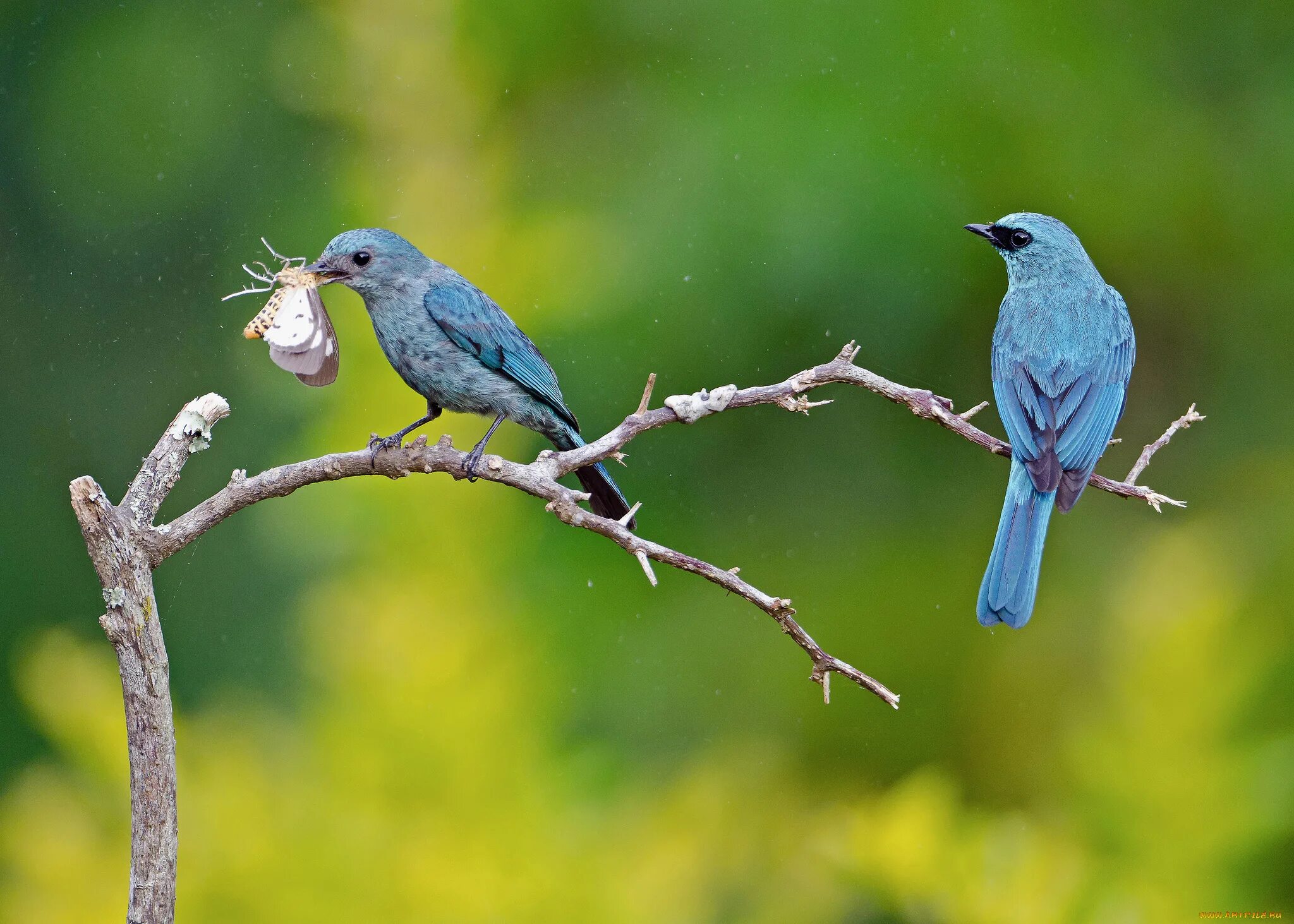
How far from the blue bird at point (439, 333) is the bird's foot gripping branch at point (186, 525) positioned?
20.8 inches

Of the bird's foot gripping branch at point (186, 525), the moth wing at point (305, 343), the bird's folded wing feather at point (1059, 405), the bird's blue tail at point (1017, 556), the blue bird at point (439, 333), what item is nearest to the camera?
the bird's foot gripping branch at point (186, 525)

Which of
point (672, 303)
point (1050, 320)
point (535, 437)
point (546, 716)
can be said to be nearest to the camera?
point (1050, 320)

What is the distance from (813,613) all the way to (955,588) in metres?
0.63

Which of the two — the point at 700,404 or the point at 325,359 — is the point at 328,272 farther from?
the point at 700,404

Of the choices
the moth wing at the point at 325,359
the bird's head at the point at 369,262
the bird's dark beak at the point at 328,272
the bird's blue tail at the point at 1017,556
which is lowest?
the bird's blue tail at the point at 1017,556

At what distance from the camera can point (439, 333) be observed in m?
3.45

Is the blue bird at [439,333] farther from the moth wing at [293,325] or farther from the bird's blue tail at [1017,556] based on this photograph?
the bird's blue tail at [1017,556]

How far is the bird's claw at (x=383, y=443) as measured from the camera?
307 cm

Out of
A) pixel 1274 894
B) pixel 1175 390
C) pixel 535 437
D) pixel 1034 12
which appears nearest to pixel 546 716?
pixel 535 437

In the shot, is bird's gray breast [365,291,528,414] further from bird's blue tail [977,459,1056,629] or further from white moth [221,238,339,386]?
bird's blue tail [977,459,1056,629]

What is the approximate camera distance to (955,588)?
6125mm

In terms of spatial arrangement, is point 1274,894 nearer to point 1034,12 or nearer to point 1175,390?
point 1175,390

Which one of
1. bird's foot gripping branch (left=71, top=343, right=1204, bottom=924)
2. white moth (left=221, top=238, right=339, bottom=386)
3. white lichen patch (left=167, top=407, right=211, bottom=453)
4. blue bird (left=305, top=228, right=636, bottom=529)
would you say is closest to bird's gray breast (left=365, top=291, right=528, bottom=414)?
blue bird (left=305, top=228, right=636, bottom=529)

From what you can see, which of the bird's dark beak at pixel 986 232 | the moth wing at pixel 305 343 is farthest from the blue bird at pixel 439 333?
the bird's dark beak at pixel 986 232
